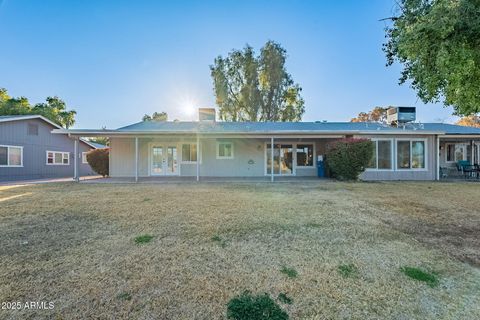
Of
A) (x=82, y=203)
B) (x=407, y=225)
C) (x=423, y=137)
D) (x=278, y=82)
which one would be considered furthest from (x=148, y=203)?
(x=278, y=82)

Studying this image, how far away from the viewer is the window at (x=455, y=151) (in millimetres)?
17453

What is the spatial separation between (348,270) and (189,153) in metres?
13.3

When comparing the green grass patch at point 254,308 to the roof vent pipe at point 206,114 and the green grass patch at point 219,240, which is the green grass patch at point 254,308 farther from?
the roof vent pipe at point 206,114

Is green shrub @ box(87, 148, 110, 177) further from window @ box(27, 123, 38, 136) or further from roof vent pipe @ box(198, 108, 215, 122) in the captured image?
roof vent pipe @ box(198, 108, 215, 122)

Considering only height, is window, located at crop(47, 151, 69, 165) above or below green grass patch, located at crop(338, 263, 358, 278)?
above

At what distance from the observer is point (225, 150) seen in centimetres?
1573

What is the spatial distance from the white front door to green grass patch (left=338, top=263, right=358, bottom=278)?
13.4 meters

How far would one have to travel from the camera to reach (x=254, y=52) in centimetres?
2905

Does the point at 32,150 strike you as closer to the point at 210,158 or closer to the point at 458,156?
the point at 210,158

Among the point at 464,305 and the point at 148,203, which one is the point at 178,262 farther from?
the point at 148,203

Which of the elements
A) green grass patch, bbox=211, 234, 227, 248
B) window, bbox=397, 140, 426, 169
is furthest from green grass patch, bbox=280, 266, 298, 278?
window, bbox=397, 140, 426, 169

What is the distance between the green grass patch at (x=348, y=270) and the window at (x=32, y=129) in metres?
20.8

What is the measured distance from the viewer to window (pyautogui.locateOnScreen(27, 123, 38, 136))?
55.4 ft

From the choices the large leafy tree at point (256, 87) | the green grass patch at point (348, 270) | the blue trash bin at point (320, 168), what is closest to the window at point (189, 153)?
the blue trash bin at point (320, 168)
